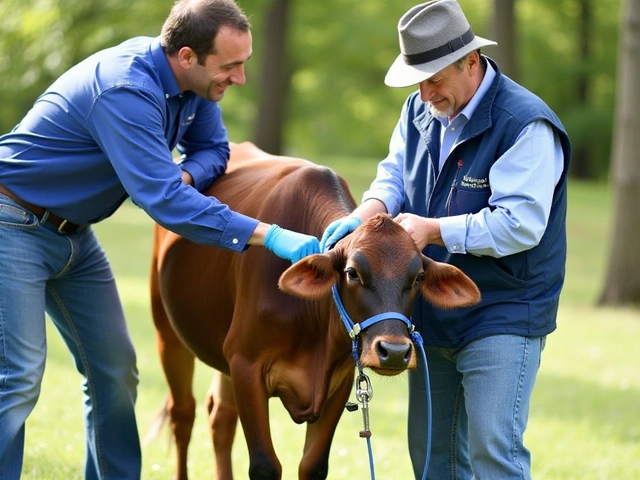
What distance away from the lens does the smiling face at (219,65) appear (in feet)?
15.5

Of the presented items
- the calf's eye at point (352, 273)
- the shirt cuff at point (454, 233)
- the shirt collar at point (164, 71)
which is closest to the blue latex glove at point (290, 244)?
the calf's eye at point (352, 273)

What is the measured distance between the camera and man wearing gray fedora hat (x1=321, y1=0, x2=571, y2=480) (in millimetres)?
4262

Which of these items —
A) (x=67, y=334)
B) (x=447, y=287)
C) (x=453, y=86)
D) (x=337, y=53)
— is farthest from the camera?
(x=337, y=53)

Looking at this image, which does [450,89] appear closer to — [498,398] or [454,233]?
[454,233]

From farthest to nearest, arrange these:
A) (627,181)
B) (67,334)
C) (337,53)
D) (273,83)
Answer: (337,53) → (273,83) → (627,181) → (67,334)

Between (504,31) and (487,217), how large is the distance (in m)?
14.2

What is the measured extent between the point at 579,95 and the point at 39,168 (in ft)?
117

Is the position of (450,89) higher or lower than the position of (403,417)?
higher

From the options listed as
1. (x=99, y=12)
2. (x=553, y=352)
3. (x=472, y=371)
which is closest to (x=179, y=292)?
(x=472, y=371)

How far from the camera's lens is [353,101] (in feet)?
128

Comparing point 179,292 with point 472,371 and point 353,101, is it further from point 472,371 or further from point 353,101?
point 353,101

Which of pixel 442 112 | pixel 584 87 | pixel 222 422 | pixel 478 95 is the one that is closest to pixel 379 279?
pixel 442 112

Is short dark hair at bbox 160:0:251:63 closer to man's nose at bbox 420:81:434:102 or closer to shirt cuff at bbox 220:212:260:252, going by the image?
shirt cuff at bbox 220:212:260:252

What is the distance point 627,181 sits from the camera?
13898 millimetres
